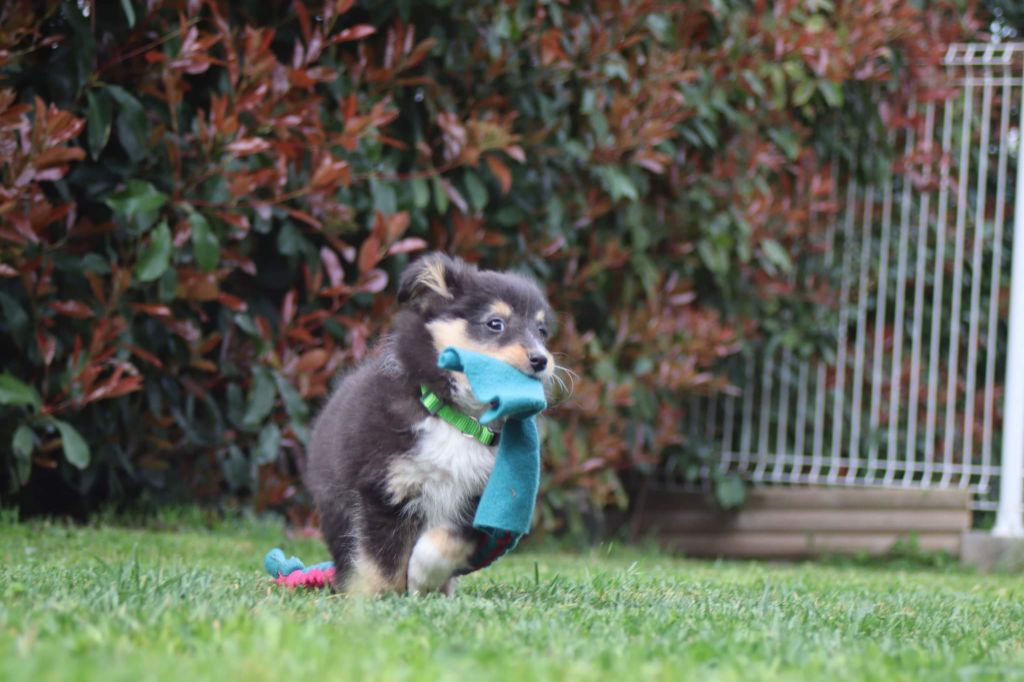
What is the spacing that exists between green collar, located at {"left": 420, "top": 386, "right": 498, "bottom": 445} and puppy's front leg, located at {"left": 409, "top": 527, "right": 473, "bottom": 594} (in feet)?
1.00

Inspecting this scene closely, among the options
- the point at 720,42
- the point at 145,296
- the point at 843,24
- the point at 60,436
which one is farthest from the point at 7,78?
the point at 843,24

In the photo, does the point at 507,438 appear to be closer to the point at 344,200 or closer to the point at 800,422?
the point at 344,200

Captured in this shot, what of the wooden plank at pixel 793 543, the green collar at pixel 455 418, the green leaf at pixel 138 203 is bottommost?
the wooden plank at pixel 793 543

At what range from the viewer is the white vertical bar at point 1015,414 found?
8008 mm

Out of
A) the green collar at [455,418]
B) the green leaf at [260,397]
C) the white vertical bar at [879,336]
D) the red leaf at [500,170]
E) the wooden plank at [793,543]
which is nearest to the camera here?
the green collar at [455,418]

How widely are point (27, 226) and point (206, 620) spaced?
A: 111 inches

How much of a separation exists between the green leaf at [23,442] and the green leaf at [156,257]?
806mm

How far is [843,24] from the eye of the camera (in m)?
8.12

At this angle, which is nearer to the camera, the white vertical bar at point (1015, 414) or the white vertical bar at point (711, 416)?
the white vertical bar at point (1015, 414)

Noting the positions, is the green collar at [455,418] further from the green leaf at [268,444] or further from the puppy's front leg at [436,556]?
the green leaf at [268,444]

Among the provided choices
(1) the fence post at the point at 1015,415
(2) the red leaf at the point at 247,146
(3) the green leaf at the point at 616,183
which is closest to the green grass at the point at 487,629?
(2) the red leaf at the point at 247,146

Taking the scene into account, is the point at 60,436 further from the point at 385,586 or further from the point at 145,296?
the point at 385,586

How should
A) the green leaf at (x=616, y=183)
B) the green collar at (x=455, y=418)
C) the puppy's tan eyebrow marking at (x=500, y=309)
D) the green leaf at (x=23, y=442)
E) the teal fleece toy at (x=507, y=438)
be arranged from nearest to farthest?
1. the teal fleece toy at (x=507, y=438)
2. the green collar at (x=455, y=418)
3. the puppy's tan eyebrow marking at (x=500, y=309)
4. the green leaf at (x=23, y=442)
5. the green leaf at (x=616, y=183)

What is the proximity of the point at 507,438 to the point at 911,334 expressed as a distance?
20.9ft
